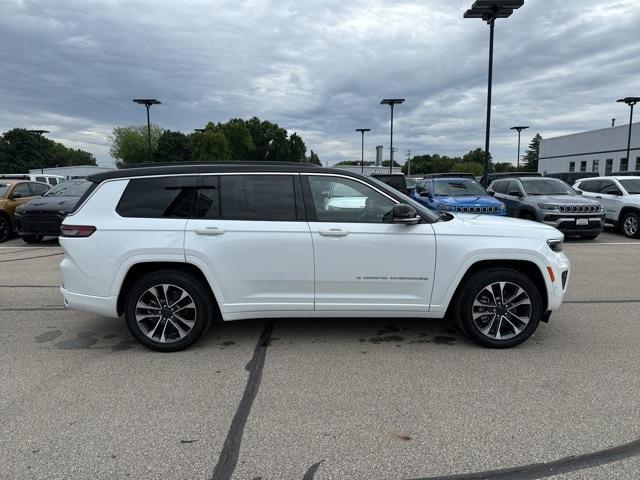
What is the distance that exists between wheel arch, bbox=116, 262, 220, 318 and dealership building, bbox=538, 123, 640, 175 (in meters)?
43.2

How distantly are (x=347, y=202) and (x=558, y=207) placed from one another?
9.05m

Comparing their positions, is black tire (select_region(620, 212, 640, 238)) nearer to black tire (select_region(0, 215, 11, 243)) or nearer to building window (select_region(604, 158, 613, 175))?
black tire (select_region(0, 215, 11, 243))

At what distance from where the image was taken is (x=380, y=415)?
3.25m

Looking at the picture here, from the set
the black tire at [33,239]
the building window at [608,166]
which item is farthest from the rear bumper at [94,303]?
the building window at [608,166]

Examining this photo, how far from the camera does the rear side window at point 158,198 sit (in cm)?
437

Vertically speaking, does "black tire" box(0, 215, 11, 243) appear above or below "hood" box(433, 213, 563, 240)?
below

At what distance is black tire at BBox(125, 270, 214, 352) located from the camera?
14.2 ft

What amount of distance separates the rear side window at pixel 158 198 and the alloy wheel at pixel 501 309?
288 centimetres

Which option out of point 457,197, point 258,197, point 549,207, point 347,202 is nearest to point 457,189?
point 457,197

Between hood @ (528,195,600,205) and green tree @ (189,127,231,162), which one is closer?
hood @ (528,195,600,205)

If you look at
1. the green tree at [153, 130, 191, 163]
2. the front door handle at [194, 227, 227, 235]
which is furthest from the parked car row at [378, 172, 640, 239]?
the green tree at [153, 130, 191, 163]

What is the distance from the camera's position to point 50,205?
11195mm

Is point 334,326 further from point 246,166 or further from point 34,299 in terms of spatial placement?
point 34,299

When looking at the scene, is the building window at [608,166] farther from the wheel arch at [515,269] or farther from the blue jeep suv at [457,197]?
the wheel arch at [515,269]
